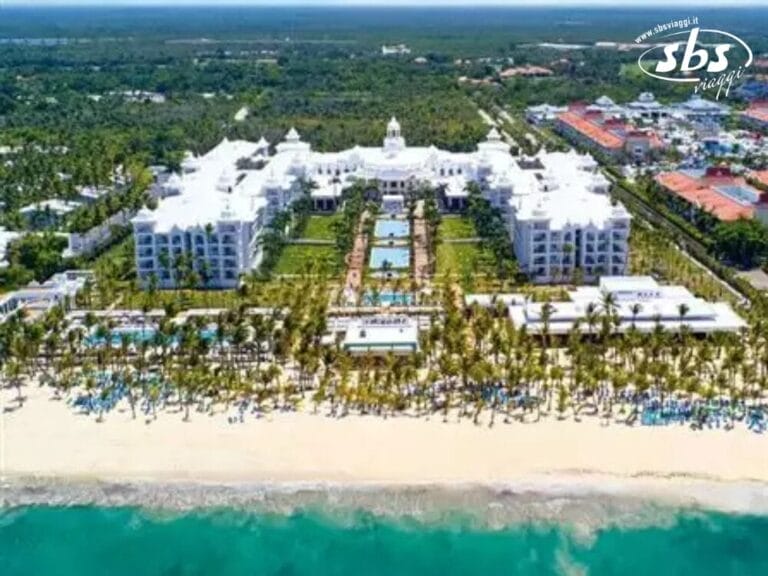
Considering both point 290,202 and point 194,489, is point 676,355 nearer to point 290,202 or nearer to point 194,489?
point 194,489

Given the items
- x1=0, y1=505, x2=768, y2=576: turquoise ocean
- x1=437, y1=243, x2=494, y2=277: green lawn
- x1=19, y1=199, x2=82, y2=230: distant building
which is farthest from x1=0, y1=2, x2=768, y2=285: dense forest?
x1=0, y1=505, x2=768, y2=576: turquoise ocean

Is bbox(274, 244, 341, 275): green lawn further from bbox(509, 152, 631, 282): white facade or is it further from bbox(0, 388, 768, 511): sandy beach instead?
bbox(0, 388, 768, 511): sandy beach

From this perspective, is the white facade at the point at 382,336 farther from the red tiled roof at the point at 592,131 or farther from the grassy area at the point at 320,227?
the red tiled roof at the point at 592,131

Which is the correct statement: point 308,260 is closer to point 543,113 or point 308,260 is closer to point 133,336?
point 133,336

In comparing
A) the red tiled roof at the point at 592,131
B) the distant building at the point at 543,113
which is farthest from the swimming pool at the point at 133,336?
the distant building at the point at 543,113

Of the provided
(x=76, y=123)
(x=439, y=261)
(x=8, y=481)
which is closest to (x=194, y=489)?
(x=8, y=481)
